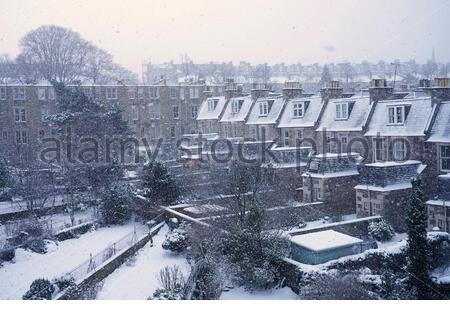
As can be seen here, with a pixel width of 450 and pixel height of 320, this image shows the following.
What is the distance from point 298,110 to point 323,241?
1039 cm

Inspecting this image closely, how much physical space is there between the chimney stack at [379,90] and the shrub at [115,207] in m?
9.80

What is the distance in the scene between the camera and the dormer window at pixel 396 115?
13758 mm

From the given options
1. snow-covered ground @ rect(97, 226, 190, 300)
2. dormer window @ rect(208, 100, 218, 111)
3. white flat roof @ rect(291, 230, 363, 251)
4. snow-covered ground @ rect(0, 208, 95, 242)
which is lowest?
snow-covered ground @ rect(97, 226, 190, 300)

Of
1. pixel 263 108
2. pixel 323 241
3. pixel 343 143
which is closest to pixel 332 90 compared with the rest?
pixel 343 143

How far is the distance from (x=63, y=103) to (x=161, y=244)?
28.8ft

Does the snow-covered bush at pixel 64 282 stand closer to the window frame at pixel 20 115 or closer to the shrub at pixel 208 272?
the shrub at pixel 208 272

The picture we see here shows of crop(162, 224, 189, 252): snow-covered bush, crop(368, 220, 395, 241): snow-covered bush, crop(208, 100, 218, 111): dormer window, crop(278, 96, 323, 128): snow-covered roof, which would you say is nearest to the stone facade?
crop(208, 100, 218, 111): dormer window

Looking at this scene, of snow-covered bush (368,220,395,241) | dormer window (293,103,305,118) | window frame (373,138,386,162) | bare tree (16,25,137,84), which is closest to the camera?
snow-covered bush (368,220,395,241)

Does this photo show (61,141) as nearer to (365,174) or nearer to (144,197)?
(144,197)

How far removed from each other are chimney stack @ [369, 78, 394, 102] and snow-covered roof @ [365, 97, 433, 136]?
15.9 inches

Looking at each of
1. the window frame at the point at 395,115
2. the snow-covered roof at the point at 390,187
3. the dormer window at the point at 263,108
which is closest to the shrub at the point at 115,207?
the snow-covered roof at the point at 390,187

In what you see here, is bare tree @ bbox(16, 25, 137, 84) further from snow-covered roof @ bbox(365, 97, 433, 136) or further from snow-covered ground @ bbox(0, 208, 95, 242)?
snow-covered roof @ bbox(365, 97, 433, 136)

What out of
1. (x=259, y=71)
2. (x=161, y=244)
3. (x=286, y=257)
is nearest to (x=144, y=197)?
(x=161, y=244)

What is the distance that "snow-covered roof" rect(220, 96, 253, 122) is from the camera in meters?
21.9
